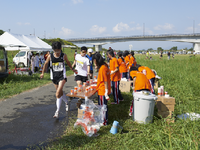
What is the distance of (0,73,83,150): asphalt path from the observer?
12.6 feet

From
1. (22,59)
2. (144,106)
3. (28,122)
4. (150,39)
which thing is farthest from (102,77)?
(150,39)

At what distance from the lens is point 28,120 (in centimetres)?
507

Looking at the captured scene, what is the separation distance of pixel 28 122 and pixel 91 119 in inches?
73.9

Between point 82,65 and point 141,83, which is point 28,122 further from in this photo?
point 141,83

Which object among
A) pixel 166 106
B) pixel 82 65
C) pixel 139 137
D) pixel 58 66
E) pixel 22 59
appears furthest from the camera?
pixel 22 59

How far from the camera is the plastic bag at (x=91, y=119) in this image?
407cm

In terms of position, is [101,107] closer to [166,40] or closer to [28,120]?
[28,120]

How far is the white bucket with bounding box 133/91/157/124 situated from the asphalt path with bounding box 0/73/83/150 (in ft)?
6.38

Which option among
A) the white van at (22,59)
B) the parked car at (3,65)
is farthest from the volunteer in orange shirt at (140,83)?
the white van at (22,59)

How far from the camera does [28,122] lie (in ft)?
16.1

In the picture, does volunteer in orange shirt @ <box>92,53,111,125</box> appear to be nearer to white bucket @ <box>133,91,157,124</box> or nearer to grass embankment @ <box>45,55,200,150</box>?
grass embankment @ <box>45,55,200,150</box>

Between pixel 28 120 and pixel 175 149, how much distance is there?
3.84 meters

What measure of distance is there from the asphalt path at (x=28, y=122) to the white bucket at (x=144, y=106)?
1945mm

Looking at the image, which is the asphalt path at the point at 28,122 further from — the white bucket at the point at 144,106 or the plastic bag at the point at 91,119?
the white bucket at the point at 144,106
